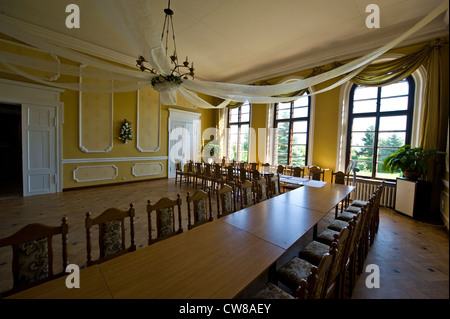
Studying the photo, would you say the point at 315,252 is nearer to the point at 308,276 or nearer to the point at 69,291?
the point at 308,276

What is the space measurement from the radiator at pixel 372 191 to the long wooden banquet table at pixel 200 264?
3.65 metres

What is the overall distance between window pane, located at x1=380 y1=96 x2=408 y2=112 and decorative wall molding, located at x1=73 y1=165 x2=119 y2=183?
7205 mm

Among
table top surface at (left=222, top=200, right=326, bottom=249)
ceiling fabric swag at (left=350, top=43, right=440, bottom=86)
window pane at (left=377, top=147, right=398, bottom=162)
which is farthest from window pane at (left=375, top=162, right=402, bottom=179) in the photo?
table top surface at (left=222, top=200, right=326, bottom=249)

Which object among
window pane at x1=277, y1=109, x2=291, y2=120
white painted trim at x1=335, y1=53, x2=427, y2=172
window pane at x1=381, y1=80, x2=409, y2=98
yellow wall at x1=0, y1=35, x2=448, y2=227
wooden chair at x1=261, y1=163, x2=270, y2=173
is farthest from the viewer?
window pane at x1=277, y1=109, x2=291, y2=120

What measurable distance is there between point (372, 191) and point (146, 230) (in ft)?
16.1

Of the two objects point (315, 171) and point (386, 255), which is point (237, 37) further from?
point (386, 255)

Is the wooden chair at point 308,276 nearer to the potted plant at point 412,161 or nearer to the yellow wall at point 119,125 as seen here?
the potted plant at point 412,161

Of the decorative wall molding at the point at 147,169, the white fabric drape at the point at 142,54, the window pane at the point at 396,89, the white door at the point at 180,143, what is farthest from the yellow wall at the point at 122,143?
the window pane at the point at 396,89

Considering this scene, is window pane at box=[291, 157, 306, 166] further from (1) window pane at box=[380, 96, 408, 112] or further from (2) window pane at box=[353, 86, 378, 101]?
(1) window pane at box=[380, 96, 408, 112]

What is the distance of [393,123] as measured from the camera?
185 inches

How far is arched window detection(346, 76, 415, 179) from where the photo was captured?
452 centimetres

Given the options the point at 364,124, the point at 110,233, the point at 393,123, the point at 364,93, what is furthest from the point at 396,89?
the point at 110,233

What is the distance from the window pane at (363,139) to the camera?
498cm
